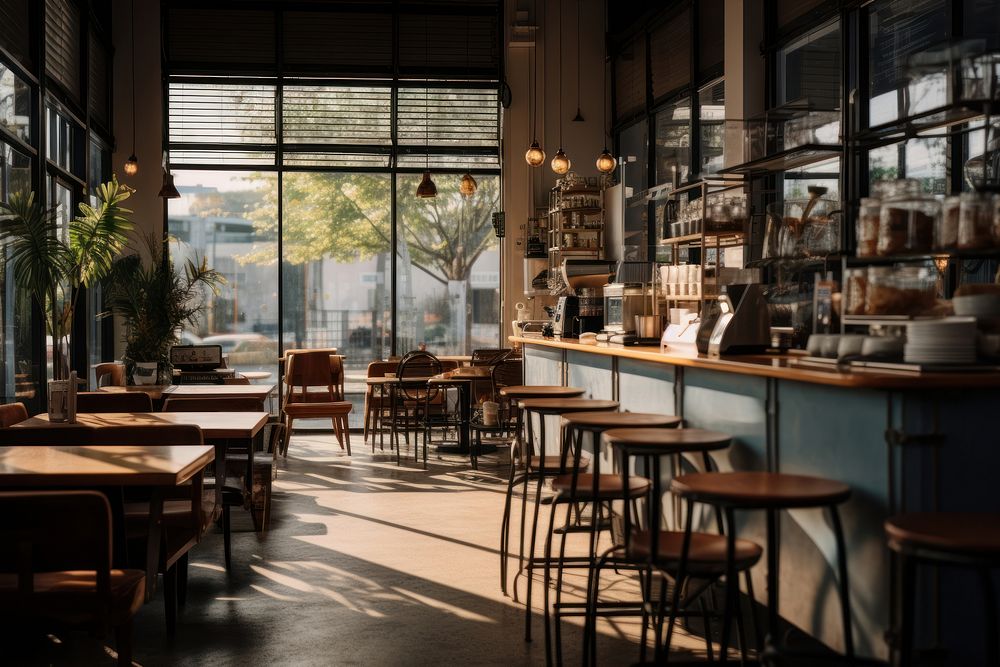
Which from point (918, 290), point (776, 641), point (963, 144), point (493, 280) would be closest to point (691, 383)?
point (918, 290)

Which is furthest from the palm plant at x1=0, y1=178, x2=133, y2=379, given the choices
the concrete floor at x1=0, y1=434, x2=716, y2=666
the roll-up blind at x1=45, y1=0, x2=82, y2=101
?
the concrete floor at x1=0, y1=434, x2=716, y2=666

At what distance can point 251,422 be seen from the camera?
4828 millimetres

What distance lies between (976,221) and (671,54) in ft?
22.7

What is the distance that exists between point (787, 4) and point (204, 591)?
599cm

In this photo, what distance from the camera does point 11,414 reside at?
15.5 feet

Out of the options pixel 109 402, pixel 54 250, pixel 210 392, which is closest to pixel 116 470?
pixel 109 402

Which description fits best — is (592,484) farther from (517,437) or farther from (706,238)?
(706,238)

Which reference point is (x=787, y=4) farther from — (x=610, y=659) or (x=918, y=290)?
(x=610, y=659)

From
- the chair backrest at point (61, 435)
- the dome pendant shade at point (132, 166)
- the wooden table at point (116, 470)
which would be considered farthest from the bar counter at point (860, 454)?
the dome pendant shade at point (132, 166)

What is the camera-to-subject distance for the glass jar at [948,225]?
3.38 m

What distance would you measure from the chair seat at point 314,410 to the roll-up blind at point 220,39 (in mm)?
4207

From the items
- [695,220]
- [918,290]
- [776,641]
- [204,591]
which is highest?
Result: [695,220]

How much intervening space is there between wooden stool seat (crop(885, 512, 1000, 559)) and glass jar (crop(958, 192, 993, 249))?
3.82 feet

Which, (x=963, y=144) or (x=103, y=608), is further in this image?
(x=963, y=144)
